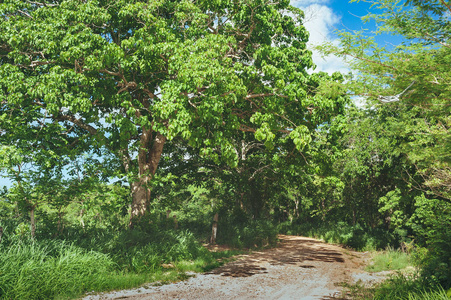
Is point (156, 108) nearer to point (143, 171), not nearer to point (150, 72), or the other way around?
point (150, 72)

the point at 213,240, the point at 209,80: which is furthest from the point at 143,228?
the point at 213,240

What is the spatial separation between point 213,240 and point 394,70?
14995 mm

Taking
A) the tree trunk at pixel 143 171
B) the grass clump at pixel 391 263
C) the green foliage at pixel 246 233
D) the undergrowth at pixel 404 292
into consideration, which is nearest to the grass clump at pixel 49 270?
the tree trunk at pixel 143 171

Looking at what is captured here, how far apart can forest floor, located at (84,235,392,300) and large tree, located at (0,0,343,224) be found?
3868 mm

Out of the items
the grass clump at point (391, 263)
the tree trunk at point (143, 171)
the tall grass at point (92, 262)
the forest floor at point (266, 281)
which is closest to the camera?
the tall grass at point (92, 262)

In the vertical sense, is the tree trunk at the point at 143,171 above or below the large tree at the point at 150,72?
below

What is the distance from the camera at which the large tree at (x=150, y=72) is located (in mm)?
9375

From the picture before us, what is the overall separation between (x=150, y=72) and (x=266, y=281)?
7.98m

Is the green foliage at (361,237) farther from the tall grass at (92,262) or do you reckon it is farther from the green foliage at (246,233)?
the tall grass at (92,262)

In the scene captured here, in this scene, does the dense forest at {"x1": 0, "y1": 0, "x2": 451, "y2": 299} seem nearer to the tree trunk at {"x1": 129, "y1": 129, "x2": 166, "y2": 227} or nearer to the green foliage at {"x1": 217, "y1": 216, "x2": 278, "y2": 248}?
the tree trunk at {"x1": 129, "y1": 129, "x2": 166, "y2": 227}

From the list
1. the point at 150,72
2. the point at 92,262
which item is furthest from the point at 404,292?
the point at 150,72

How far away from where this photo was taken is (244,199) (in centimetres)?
2183

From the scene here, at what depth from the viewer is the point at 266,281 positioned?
942cm

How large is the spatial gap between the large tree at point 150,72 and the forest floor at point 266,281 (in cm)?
387
